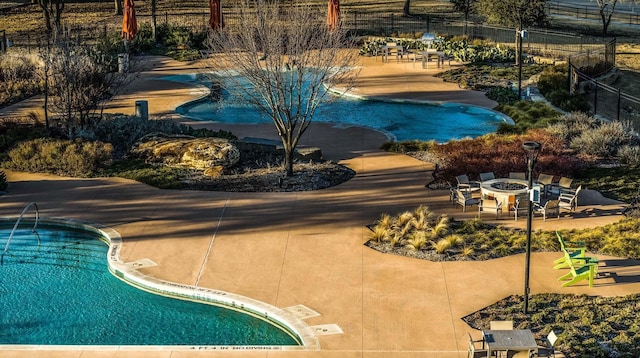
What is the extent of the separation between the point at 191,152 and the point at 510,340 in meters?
14.8

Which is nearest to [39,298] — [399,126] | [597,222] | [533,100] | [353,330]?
[353,330]

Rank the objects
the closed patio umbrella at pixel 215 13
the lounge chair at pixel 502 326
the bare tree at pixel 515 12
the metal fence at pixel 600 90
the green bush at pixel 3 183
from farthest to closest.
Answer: the closed patio umbrella at pixel 215 13
the bare tree at pixel 515 12
the metal fence at pixel 600 90
the green bush at pixel 3 183
the lounge chair at pixel 502 326

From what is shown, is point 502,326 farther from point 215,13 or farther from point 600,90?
point 215,13

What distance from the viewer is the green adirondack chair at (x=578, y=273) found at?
18.1 metres

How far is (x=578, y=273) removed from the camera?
18125 mm

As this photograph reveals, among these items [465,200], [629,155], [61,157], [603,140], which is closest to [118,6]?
[61,157]

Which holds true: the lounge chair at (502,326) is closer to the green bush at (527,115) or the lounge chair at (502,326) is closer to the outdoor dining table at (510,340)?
the outdoor dining table at (510,340)


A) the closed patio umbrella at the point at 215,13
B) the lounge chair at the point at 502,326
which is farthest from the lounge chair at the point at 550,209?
the closed patio umbrella at the point at 215,13

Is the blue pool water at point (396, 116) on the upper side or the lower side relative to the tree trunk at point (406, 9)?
lower

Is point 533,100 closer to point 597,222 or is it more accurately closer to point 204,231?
point 597,222

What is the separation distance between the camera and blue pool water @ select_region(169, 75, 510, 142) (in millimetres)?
32469

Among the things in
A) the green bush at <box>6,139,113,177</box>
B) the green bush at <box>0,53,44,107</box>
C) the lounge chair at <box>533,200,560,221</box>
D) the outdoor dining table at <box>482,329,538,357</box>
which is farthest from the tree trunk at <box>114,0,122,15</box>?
the outdoor dining table at <box>482,329,538,357</box>

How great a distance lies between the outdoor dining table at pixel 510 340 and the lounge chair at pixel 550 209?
7.32 m

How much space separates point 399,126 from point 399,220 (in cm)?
1190
